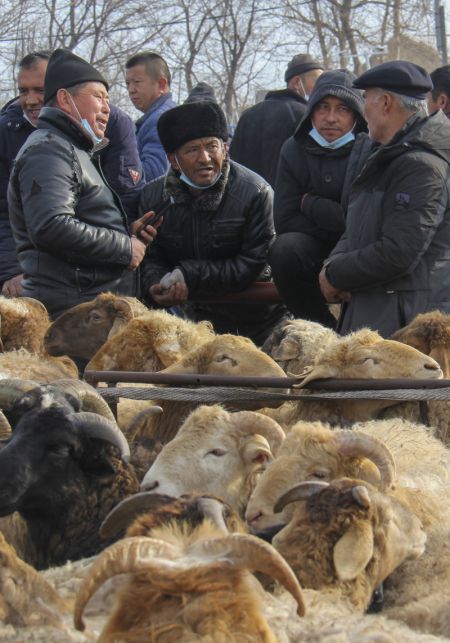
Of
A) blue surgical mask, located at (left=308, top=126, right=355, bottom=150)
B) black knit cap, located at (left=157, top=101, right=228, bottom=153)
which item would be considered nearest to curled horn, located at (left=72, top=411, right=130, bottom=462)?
black knit cap, located at (left=157, top=101, right=228, bottom=153)

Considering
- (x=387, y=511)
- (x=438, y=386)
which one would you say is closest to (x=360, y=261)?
→ (x=438, y=386)

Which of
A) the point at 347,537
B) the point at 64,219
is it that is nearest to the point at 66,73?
the point at 64,219

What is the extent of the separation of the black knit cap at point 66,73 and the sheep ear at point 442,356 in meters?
2.97

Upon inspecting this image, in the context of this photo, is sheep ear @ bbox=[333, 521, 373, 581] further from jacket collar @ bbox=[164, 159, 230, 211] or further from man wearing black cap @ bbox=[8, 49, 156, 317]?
jacket collar @ bbox=[164, 159, 230, 211]

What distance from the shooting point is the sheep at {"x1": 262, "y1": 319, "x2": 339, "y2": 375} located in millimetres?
7129

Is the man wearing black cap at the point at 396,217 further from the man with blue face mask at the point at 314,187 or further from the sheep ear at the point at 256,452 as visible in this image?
the sheep ear at the point at 256,452

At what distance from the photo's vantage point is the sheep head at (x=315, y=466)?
177 inches

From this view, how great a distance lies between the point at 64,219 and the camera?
707 cm

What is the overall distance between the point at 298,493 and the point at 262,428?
979mm

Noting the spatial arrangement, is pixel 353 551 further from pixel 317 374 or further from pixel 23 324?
pixel 23 324

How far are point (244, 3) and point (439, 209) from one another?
38.5ft

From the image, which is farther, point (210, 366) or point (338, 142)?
point (338, 142)

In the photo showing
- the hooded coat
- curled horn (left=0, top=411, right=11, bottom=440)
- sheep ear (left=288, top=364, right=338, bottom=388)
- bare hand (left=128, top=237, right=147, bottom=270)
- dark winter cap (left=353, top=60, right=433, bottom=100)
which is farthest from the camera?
bare hand (left=128, top=237, right=147, bottom=270)

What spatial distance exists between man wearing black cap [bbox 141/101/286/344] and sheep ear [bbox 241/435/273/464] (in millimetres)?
2817
